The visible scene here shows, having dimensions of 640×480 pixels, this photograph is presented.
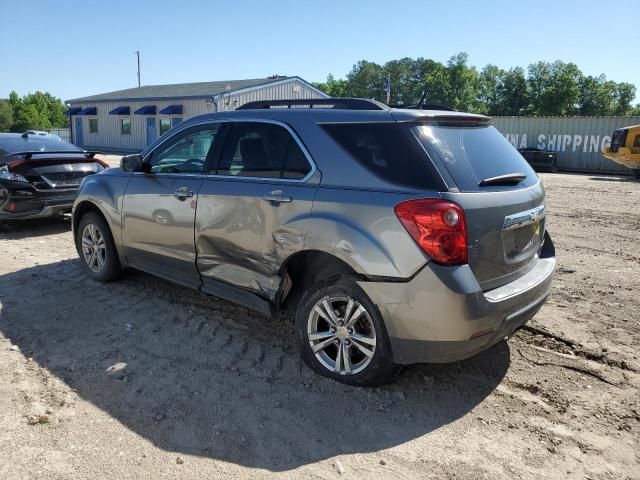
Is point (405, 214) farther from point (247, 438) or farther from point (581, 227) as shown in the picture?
point (581, 227)

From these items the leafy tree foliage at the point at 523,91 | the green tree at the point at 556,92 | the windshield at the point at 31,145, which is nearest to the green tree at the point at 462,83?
the leafy tree foliage at the point at 523,91

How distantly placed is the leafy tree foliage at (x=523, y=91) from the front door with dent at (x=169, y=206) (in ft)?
185

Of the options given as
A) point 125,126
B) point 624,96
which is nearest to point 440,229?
point 125,126

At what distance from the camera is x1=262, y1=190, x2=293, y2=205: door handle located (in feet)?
11.7

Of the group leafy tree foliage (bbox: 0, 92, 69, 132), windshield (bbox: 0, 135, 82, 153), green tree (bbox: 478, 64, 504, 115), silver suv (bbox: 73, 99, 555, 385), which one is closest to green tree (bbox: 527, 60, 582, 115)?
green tree (bbox: 478, 64, 504, 115)

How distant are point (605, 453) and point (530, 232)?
4.71 feet

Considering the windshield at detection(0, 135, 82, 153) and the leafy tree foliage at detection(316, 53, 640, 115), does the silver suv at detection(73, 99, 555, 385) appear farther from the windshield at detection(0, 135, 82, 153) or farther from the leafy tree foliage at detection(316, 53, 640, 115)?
the leafy tree foliage at detection(316, 53, 640, 115)

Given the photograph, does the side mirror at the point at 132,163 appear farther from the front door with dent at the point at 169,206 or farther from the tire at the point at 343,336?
the tire at the point at 343,336

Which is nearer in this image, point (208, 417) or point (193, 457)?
point (193, 457)

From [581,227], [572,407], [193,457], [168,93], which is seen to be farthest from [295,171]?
[168,93]

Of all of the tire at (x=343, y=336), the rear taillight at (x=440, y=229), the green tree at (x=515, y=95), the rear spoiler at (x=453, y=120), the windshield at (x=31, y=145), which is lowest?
the tire at (x=343, y=336)

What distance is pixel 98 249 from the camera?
5.48m

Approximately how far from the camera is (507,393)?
341 cm

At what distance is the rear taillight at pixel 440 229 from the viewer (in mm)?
2922
